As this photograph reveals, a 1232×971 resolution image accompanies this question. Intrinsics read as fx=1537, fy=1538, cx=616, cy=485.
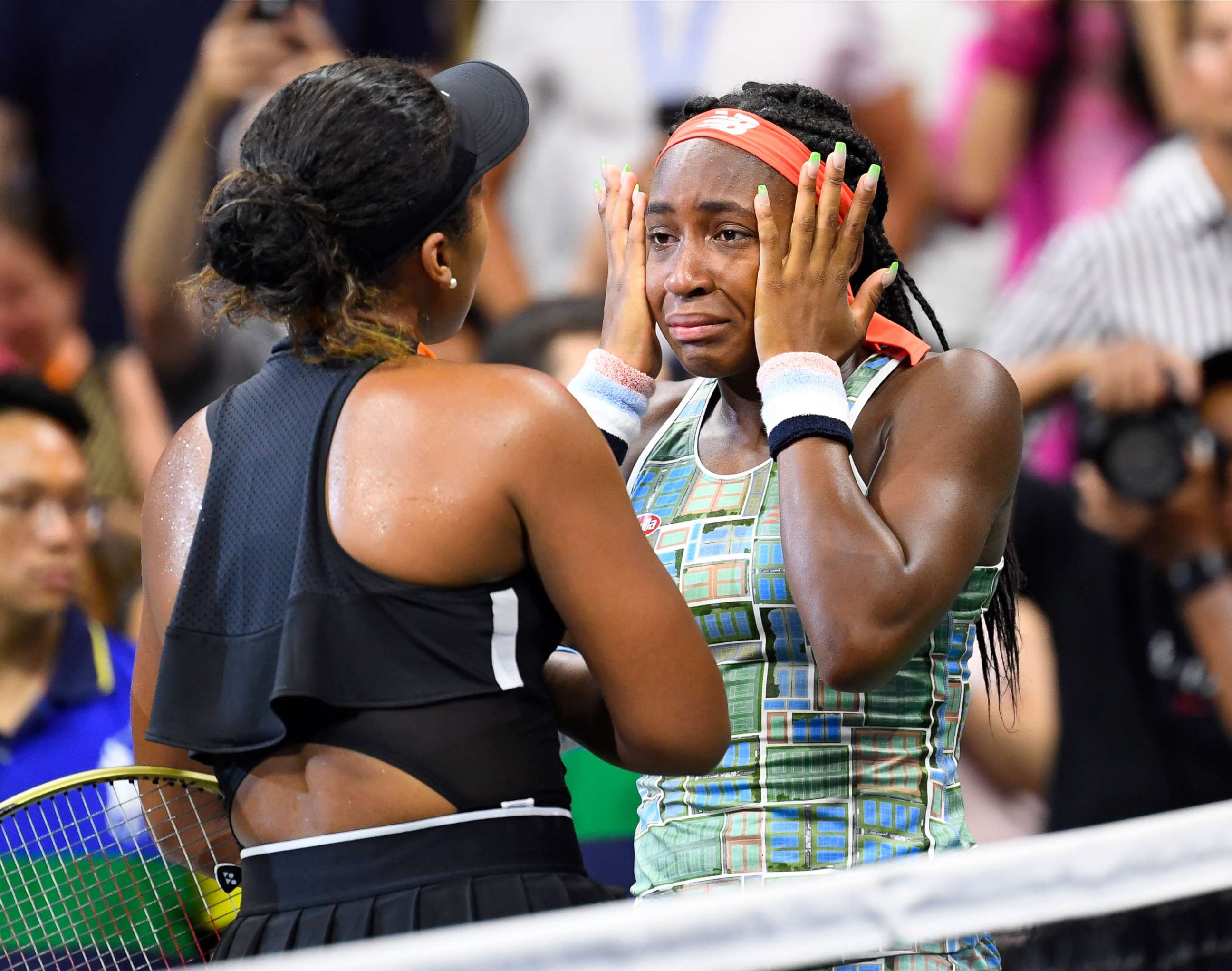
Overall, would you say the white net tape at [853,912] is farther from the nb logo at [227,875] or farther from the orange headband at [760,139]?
the orange headband at [760,139]

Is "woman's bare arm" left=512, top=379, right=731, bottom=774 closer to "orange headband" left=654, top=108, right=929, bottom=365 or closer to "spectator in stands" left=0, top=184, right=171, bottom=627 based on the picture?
"orange headband" left=654, top=108, right=929, bottom=365

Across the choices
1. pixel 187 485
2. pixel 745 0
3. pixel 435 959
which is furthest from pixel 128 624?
pixel 435 959

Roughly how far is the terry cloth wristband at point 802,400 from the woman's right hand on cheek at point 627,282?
26cm

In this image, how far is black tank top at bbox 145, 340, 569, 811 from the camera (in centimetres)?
166

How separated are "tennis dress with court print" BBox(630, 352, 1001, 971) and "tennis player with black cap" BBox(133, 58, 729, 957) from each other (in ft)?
0.98

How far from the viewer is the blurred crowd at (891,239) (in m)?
4.78

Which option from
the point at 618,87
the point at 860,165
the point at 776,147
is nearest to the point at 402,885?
the point at 776,147

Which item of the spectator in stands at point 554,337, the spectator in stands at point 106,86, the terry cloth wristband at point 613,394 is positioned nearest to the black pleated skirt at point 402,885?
the terry cloth wristband at point 613,394

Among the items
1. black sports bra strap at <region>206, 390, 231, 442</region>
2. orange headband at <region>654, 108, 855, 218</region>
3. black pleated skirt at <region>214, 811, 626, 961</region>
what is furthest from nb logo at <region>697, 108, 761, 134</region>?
Result: black pleated skirt at <region>214, 811, 626, 961</region>

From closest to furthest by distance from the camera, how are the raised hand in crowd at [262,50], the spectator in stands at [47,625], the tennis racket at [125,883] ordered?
the tennis racket at [125,883], the spectator in stands at [47,625], the raised hand in crowd at [262,50]

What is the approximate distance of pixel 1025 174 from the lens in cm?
530

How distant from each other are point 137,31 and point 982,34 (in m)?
3.05

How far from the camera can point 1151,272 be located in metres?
5.12

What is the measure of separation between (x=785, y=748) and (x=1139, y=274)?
3.58 meters
